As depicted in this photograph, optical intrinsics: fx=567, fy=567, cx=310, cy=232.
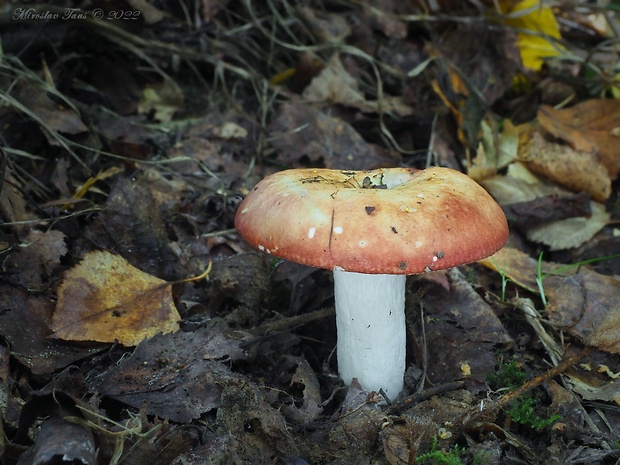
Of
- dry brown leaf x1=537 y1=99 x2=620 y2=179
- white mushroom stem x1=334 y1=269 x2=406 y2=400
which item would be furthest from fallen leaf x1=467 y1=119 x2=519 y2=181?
white mushroom stem x1=334 y1=269 x2=406 y2=400

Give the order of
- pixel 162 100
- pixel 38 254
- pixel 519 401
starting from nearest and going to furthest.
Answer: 1. pixel 519 401
2. pixel 38 254
3. pixel 162 100

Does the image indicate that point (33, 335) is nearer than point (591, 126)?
Yes

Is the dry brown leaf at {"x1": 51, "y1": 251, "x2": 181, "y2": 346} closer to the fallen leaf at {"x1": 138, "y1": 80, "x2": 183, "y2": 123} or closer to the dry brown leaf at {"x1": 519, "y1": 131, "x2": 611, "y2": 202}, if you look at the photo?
the fallen leaf at {"x1": 138, "y1": 80, "x2": 183, "y2": 123}

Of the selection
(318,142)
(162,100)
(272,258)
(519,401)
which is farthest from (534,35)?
(519,401)

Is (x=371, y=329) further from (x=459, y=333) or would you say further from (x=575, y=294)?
(x=575, y=294)

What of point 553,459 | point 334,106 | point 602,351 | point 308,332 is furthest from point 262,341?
point 334,106

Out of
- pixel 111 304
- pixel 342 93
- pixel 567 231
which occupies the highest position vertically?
pixel 342 93

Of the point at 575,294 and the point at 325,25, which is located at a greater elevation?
the point at 325,25
